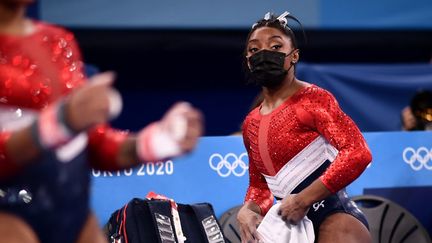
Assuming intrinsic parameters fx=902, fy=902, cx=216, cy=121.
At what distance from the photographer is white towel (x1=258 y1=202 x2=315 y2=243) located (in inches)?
141

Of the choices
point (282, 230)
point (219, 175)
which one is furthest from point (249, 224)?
point (219, 175)

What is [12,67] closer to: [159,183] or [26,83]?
[26,83]

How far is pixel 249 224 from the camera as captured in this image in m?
3.66

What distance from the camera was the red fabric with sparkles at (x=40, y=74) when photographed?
221 cm

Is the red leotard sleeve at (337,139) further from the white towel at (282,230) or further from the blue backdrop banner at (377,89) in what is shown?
the blue backdrop banner at (377,89)

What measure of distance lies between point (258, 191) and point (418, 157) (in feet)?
5.23

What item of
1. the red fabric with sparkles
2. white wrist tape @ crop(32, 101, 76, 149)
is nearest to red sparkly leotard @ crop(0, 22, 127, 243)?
the red fabric with sparkles

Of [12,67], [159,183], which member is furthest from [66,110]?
[159,183]

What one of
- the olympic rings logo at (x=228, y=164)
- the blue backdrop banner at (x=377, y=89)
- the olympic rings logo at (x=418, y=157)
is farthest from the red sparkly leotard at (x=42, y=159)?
the blue backdrop banner at (x=377, y=89)

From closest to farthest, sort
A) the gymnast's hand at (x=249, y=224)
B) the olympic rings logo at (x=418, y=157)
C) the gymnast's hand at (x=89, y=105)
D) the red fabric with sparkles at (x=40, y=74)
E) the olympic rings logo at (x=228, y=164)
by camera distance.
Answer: the gymnast's hand at (x=89, y=105)
the red fabric with sparkles at (x=40, y=74)
the gymnast's hand at (x=249, y=224)
the olympic rings logo at (x=228, y=164)
the olympic rings logo at (x=418, y=157)

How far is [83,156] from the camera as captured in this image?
2.29 metres

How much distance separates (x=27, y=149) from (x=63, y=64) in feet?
1.07

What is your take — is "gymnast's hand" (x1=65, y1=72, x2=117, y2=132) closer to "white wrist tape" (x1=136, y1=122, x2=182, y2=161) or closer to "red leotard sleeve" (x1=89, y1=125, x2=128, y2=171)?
Result: "white wrist tape" (x1=136, y1=122, x2=182, y2=161)

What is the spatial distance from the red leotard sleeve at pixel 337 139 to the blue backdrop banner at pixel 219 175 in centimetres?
120
